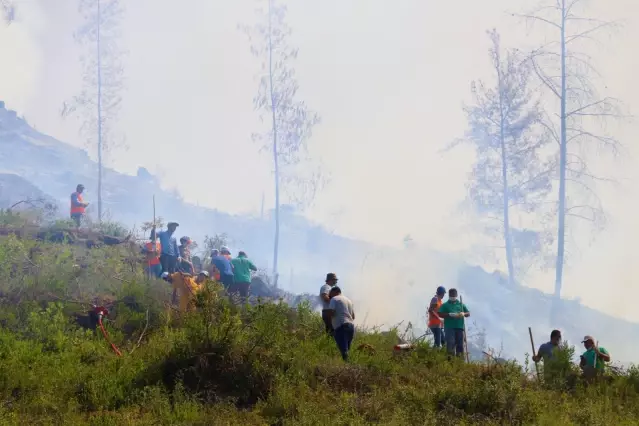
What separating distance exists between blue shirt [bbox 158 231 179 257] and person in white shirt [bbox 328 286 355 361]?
20.2 feet

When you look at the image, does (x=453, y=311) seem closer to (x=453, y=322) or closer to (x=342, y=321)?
(x=453, y=322)

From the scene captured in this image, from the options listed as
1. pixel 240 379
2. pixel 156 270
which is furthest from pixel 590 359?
pixel 156 270

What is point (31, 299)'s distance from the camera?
11.5 metres

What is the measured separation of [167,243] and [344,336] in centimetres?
650

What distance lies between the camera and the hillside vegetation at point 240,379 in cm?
745

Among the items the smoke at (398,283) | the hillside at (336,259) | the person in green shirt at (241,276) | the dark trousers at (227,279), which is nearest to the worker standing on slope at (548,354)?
the hillside at (336,259)

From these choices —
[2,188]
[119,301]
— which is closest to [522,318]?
[119,301]

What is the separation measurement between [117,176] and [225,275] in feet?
103

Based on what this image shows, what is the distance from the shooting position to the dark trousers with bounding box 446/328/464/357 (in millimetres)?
11006

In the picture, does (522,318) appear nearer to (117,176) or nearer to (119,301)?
(119,301)

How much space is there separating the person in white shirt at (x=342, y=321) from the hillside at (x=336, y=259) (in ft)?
24.4

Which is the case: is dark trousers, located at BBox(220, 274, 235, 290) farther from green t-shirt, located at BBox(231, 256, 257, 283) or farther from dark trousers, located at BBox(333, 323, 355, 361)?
dark trousers, located at BBox(333, 323, 355, 361)

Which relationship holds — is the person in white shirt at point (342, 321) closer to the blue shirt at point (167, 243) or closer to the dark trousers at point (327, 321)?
the dark trousers at point (327, 321)

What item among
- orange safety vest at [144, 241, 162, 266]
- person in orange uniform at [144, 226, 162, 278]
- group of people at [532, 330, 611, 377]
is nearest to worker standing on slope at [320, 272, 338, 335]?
group of people at [532, 330, 611, 377]
